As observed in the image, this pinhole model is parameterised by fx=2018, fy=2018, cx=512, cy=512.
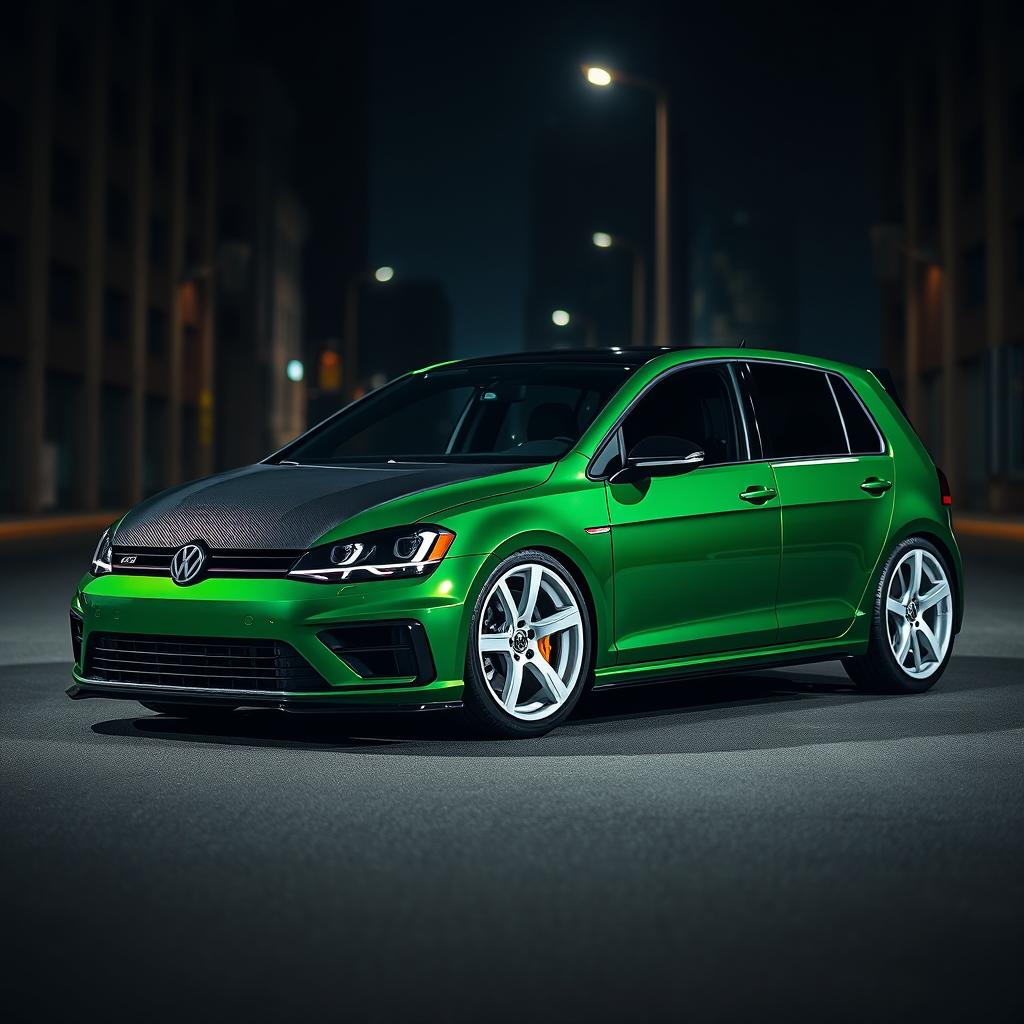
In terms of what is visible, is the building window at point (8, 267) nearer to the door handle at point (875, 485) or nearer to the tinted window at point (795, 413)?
the tinted window at point (795, 413)

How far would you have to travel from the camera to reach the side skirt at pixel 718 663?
877 cm

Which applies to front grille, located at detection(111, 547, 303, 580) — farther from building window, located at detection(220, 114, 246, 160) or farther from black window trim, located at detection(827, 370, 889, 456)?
building window, located at detection(220, 114, 246, 160)

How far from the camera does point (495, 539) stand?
8219 millimetres

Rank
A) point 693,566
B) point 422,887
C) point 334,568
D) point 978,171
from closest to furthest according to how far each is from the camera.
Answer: point 422,887, point 334,568, point 693,566, point 978,171

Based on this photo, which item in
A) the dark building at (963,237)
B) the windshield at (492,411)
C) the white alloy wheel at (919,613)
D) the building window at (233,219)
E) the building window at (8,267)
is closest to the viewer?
the windshield at (492,411)

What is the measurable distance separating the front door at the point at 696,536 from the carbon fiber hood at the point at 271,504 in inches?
27.4

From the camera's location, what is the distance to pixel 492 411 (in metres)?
10.1

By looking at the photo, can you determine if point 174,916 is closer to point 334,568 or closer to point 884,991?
point 884,991

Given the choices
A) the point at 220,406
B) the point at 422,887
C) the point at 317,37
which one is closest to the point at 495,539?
the point at 422,887

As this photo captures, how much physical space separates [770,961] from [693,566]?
14.4 ft

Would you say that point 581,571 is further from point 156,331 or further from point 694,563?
point 156,331

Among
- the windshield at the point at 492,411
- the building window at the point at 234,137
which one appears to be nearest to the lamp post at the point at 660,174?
the windshield at the point at 492,411

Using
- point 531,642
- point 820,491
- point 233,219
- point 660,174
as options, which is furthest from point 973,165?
point 233,219

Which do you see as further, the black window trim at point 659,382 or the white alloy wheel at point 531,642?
the black window trim at point 659,382
